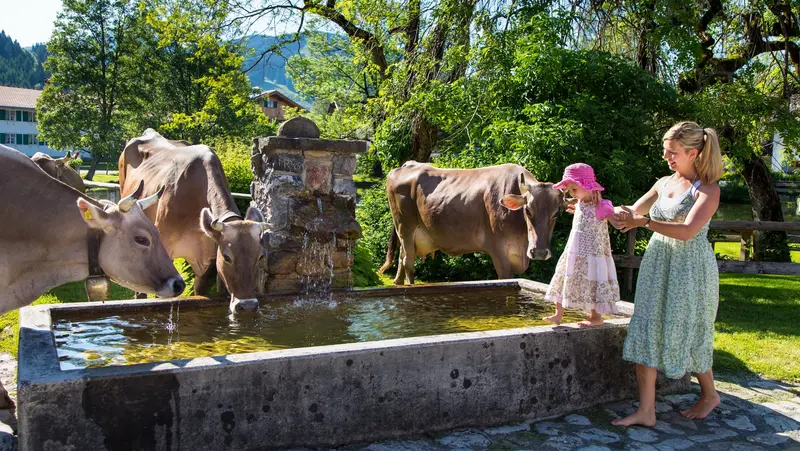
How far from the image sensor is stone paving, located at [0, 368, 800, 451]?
385 cm

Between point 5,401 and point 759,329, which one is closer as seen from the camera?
point 5,401

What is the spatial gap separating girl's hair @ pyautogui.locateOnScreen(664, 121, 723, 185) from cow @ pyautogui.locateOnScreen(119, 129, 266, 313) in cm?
322

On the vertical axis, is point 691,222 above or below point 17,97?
below

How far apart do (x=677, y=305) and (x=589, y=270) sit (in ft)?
1.97

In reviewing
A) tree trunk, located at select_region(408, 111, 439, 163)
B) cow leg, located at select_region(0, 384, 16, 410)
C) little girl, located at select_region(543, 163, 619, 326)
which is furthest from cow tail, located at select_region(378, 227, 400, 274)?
cow leg, located at select_region(0, 384, 16, 410)

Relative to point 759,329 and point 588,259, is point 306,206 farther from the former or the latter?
point 759,329

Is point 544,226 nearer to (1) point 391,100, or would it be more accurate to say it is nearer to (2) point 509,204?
(2) point 509,204

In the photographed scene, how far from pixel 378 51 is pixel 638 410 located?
1078 cm

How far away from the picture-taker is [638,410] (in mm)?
4277

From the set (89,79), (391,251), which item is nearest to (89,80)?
(89,79)

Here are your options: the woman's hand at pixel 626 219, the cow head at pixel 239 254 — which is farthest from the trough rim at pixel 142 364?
the woman's hand at pixel 626 219

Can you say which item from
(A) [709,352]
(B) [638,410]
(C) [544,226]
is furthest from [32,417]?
(C) [544,226]

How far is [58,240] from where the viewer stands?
4.16 metres

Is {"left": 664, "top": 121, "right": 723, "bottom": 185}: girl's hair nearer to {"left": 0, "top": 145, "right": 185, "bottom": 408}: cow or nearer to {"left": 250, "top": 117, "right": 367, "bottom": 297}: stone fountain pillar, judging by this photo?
{"left": 250, "top": 117, "right": 367, "bottom": 297}: stone fountain pillar
